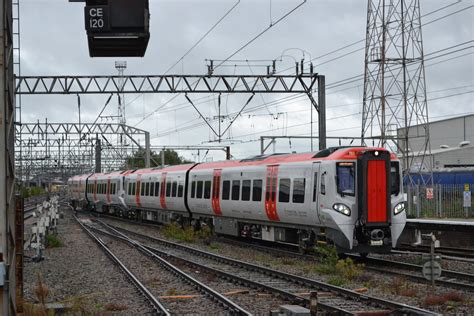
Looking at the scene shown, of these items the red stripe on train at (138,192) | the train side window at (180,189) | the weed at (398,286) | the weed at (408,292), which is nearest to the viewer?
the weed at (408,292)

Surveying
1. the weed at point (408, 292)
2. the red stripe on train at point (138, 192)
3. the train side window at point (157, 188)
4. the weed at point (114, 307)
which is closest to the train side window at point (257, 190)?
the weed at point (408, 292)

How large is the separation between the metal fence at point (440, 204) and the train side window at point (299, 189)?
1801 centimetres

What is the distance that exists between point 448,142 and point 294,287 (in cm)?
5937

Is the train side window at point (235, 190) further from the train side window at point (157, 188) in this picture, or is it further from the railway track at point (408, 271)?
the train side window at point (157, 188)

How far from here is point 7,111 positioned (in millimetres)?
6930

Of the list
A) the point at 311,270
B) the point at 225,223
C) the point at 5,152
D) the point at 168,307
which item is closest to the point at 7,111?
the point at 5,152

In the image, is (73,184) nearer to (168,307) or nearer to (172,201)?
(172,201)

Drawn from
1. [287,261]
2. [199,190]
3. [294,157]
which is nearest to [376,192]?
[287,261]

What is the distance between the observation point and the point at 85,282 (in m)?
15.5

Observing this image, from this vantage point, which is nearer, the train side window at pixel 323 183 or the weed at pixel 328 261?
the weed at pixel 328 261

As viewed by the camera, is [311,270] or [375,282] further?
[311,270]

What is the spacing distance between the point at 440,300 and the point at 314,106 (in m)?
17.6

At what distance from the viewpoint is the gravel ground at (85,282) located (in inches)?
471

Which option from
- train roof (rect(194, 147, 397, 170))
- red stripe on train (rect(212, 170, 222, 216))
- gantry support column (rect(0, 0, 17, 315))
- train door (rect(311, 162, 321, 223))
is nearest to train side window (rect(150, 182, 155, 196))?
train roof (rect(194, 147, 397, 170))
